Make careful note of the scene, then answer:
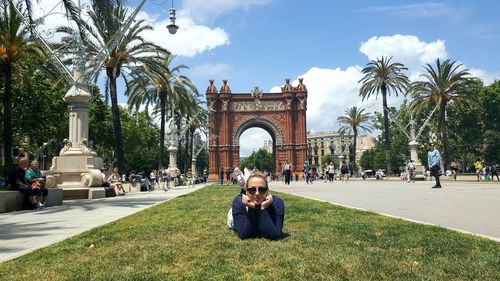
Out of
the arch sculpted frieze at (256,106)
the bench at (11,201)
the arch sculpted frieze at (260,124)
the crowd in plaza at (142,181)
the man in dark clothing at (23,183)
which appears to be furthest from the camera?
the arch sculpted frieze at (256,106)

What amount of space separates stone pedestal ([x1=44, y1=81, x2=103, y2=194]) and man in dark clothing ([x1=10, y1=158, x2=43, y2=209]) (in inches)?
156

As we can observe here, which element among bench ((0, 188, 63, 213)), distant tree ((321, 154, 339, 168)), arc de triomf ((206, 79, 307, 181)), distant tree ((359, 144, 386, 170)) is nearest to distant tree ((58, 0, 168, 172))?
bench ((0, 188, 63, 213))

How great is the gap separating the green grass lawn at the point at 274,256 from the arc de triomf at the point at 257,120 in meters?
63.6

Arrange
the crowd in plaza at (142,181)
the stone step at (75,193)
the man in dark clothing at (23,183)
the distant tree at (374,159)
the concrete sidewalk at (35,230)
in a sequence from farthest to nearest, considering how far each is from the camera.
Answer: the distant tree at (374,159), the crowd in plaza at (142,181), the stone step at (75,193), the man in dark clothing at (23,183), the concrete sidewalk at (35,230)

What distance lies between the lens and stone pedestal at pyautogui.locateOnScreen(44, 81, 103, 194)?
17.6 metres

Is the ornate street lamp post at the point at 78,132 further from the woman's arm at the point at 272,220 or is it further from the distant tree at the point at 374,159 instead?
the distant tree at the point at 374,159

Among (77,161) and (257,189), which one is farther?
(77,161)

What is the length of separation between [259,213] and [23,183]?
9.25 meters

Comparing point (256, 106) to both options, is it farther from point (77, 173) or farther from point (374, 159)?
point (77, 173)

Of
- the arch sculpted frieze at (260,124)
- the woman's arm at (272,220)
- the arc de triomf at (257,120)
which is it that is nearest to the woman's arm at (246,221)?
the woman's arm at (272,220)

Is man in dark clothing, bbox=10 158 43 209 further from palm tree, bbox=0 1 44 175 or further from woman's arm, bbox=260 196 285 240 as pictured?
woman's arm, bbox=260 196 285 240

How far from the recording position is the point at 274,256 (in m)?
4.70

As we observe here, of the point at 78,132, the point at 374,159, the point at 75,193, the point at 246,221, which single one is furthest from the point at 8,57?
the point at 374,159

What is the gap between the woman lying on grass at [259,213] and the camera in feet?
19.1
